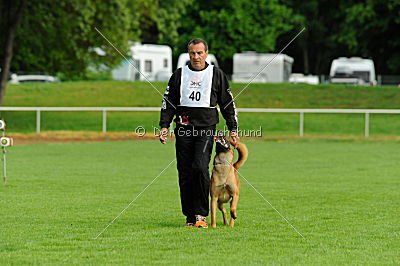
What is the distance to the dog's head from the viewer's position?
1001 centimetres

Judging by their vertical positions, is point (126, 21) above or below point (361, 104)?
above

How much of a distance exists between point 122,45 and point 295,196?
21.6m

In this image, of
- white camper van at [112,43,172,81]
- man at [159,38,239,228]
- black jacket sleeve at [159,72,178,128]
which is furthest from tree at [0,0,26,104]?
man at [159,38,239,228]

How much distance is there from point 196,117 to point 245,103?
31926 millimetres

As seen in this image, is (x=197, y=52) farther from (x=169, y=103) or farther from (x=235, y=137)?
(x=235, y=137)

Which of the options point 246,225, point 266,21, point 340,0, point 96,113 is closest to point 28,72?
point 96,113

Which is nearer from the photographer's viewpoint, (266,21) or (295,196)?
(295,196)

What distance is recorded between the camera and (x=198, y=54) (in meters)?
9.79

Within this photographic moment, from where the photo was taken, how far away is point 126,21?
33.2 metres

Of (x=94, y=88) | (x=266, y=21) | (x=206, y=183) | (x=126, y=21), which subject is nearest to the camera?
(x=206, y=183)

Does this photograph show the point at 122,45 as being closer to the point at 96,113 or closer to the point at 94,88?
the point at 96,113

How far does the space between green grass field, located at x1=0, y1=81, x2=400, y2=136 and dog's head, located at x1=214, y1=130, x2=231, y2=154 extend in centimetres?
2516

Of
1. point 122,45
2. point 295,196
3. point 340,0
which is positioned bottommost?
point 295,196

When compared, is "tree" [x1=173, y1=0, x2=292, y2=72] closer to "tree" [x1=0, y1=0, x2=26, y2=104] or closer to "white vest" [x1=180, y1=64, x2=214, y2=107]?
"tree" [x1=0, y1=0, x2=26, y2=104]
